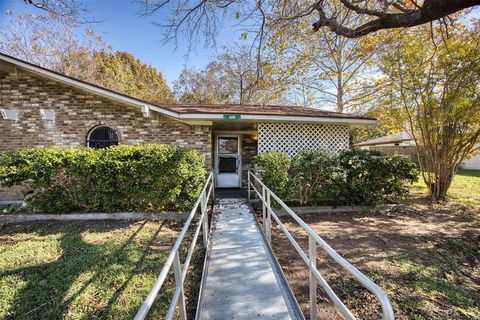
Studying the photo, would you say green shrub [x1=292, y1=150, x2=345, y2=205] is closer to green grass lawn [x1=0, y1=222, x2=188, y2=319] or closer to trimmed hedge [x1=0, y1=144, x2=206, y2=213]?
trimmed hedge [x1=0, y1=144, x2=206, y2=213]

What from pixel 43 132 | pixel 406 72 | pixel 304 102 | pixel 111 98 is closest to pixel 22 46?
pixel 43 132

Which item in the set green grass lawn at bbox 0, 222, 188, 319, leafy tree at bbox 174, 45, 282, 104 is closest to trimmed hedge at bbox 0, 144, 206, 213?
green grass lawn at bbox 0, 222, 188, 319

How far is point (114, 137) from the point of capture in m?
7.93

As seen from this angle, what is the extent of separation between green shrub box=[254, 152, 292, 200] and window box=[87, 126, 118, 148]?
5.24 m

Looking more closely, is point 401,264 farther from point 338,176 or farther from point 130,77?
point 130,77

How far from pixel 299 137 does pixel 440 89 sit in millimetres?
5027

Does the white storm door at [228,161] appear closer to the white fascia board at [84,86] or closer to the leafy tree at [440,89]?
the white fascia board at [84,86]

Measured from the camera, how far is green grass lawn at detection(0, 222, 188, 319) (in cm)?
280

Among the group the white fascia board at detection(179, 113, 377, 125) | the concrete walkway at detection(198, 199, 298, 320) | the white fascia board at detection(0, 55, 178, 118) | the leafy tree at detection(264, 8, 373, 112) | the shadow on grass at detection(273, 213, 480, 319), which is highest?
the leafy tree at detection(264, 8, 373, 112)

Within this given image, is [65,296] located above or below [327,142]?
below

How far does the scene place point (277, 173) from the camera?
22.1ft

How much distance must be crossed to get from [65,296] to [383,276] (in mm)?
4554

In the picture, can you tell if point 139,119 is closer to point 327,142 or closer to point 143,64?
point 327,142

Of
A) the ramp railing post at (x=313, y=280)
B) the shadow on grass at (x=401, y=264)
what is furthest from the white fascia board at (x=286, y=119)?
the ramp railing post at (x=313, y=280)
